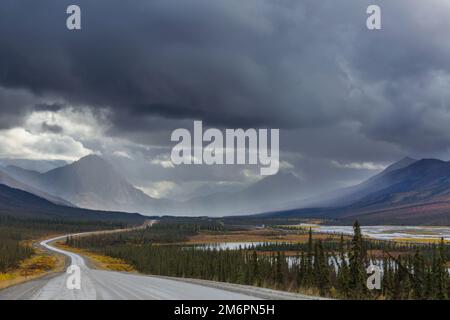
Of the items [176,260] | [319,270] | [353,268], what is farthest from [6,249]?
[353,268]
